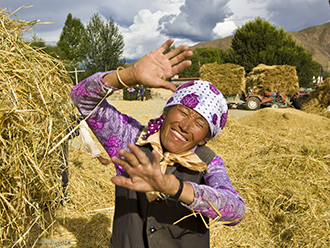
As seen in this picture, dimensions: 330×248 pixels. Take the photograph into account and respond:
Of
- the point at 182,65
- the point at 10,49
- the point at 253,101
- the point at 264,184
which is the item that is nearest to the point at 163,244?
the point at 182,65

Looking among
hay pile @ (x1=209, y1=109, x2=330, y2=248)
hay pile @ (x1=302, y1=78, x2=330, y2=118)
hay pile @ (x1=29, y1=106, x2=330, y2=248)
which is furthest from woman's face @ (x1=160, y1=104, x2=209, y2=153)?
hay pile @ (x1=302, y1=78, x2=330, y2=118)

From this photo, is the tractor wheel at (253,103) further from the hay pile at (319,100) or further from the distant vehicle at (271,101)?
the hay pile at (319,100)

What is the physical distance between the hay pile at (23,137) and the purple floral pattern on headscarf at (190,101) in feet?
2.98

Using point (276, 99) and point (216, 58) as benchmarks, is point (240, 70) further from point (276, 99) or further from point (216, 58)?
point (216, 58)

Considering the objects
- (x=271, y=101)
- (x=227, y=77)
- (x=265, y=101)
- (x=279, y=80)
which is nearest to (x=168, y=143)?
(x=265, y=101)

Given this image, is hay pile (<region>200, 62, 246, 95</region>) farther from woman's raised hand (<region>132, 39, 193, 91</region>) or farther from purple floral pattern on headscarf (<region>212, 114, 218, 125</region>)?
woman's raised hand (<region>132, 39, 193, 91</region>)

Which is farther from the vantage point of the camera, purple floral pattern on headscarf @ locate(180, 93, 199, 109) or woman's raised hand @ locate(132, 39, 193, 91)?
purple floral pattern on headscarf @ locate(180, 93, 199, 109)

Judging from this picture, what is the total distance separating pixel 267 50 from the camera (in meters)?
33.0

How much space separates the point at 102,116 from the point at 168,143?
0.45 meters

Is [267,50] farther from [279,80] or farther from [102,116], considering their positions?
[102,116]

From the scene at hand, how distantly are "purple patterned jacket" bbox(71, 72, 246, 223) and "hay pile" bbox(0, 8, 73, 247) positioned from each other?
38 centimetres

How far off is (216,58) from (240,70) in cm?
4553

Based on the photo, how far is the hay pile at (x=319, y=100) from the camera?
14.2 metres

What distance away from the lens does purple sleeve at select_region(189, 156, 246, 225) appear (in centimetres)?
121
